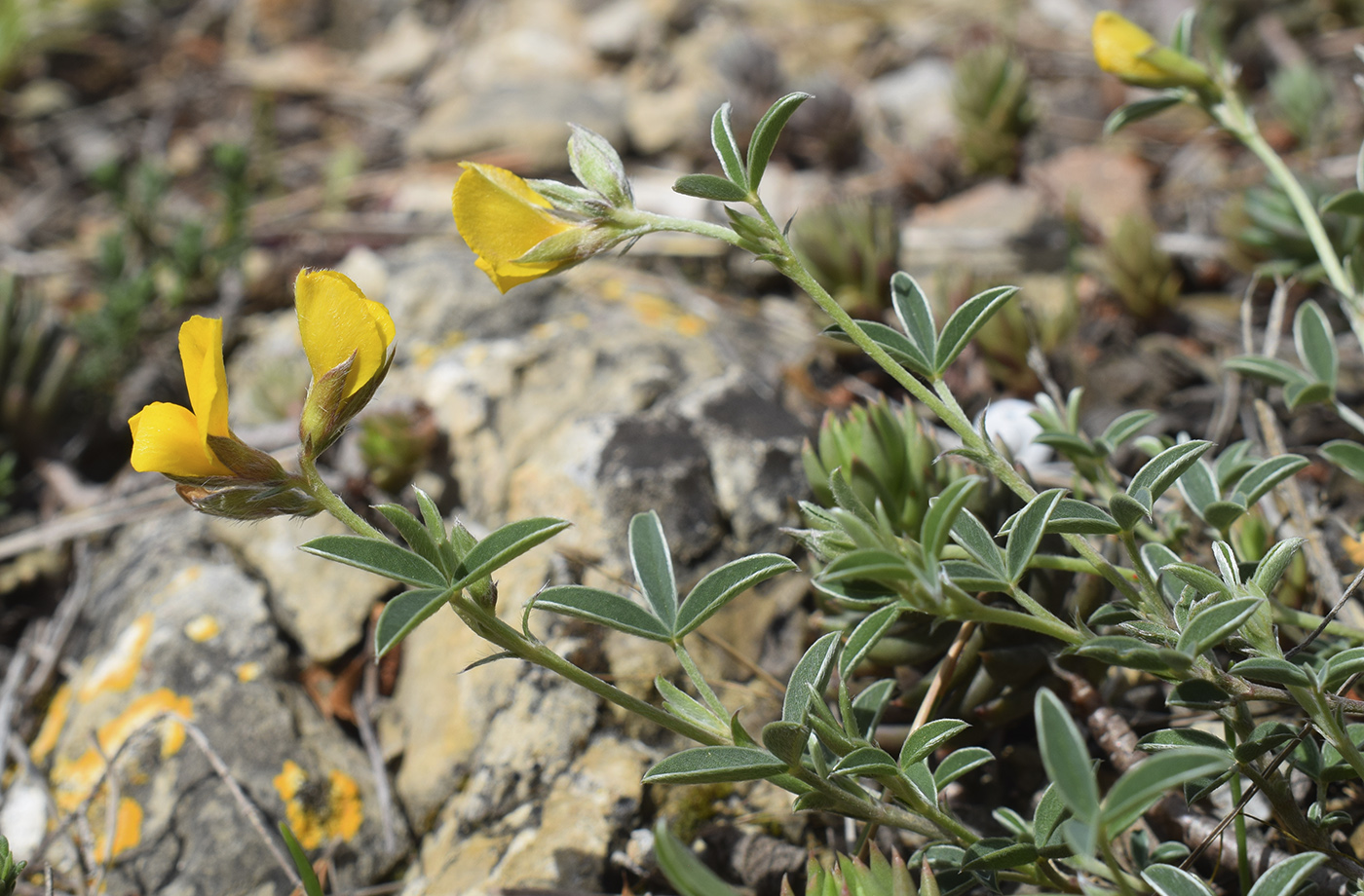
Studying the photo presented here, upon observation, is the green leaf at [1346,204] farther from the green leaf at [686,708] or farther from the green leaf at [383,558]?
the green leaf at [383,558]

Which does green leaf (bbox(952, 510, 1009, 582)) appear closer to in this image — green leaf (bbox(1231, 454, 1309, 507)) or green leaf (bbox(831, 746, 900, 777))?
green leaf (bbox(831, 746, 900, 777))

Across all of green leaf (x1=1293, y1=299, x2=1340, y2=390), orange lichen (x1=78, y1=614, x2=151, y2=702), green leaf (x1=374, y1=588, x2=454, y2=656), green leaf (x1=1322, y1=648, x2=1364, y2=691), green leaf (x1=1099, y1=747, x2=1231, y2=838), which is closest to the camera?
green leaf (x1=1099, y1=747, x2=1231, y2=838)

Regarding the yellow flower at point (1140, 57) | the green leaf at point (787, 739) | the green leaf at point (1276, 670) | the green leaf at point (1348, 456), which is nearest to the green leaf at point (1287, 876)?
the green leaf at point (1276, 670)

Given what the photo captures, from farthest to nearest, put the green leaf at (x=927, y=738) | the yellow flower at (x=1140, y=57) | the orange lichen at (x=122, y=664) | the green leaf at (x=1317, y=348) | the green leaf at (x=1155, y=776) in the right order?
the orange lichen at (x=122, y=664) → the yellow flower at (x=1140, y=57) → the green leaf at (x=1317, y=348) → the green leaf at (x=927, y=738) → the green leaf at (x=1155, y=776)

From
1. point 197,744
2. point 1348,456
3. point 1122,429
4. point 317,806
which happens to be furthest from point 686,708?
point 197,744

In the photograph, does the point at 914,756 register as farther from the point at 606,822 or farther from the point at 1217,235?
the point at 1217,235

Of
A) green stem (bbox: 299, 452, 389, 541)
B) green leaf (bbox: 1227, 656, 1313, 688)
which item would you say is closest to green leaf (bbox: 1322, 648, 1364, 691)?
green leaf (bbox: 1227, 656, 1313, 688)

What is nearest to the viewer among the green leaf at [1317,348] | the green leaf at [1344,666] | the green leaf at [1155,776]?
the green leaf at [1155,776]
